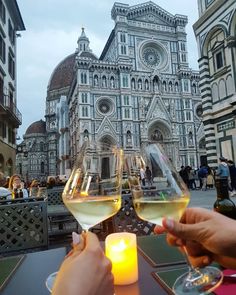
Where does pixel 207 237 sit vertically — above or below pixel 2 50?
below

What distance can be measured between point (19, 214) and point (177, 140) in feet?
109

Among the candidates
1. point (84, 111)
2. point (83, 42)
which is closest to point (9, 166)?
point (84, 111)

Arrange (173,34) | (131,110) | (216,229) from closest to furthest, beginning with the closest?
(216,229)
(131,110)
(173,34)

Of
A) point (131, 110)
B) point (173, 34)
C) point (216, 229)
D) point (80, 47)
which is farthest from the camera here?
point (80, 47)

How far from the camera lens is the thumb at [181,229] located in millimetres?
918

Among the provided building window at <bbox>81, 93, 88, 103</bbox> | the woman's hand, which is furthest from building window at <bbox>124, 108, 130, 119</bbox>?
the woman's hand

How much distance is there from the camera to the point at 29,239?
2674 mm

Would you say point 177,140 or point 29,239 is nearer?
point 29,239

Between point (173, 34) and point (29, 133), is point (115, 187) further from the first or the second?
point (29, 133)

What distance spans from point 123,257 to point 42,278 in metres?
0.40

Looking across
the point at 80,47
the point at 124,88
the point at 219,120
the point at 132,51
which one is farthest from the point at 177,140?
the point at 80,47

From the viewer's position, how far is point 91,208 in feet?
3.27

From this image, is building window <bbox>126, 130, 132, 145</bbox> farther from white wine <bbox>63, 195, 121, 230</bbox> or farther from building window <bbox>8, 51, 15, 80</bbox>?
white wine <bbox>63, 195, 121, 230</bbox>

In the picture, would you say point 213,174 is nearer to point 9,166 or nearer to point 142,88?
point 9,166
